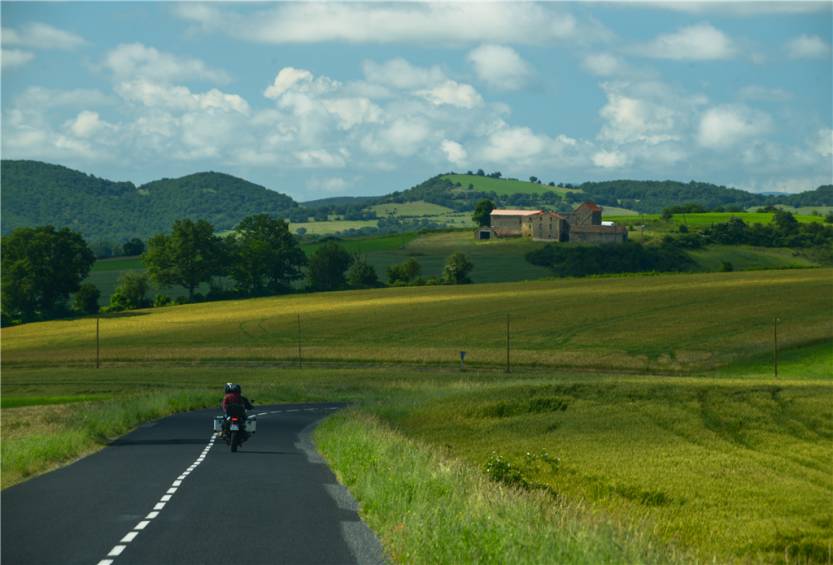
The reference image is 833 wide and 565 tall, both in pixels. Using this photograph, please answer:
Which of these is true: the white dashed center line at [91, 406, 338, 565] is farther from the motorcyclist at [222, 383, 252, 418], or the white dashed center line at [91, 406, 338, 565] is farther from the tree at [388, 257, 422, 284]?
the tree at [388, 257, 422, 284]

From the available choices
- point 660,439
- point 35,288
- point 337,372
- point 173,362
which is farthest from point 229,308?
point 660,439

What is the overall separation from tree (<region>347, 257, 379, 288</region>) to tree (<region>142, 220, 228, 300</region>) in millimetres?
16500

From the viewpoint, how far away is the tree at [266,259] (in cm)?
15875

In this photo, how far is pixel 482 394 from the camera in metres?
55.8

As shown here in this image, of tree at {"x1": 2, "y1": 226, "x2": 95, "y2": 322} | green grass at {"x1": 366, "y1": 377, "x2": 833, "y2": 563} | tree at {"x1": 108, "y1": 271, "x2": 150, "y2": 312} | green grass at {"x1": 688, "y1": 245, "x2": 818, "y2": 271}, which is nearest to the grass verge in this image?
green grass at {"x1": 366, "y1": 377, "x2": 833, "y2": 563}

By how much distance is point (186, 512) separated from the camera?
21.4m

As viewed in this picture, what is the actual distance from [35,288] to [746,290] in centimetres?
8039

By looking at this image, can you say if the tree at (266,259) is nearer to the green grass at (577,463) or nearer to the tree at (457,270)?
the tree at (457,270)

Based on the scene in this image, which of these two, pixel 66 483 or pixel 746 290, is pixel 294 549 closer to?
pixel 66 483

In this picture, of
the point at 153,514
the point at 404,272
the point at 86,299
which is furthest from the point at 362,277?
the point at 153,514

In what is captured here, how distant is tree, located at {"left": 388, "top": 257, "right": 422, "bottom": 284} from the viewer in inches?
6280

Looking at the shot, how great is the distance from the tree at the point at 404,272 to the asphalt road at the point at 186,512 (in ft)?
404

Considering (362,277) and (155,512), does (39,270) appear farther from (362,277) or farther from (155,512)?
(155,512)

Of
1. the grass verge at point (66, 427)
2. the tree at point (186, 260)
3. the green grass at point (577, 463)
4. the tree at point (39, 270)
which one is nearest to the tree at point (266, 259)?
the tree at point (186, 260)
